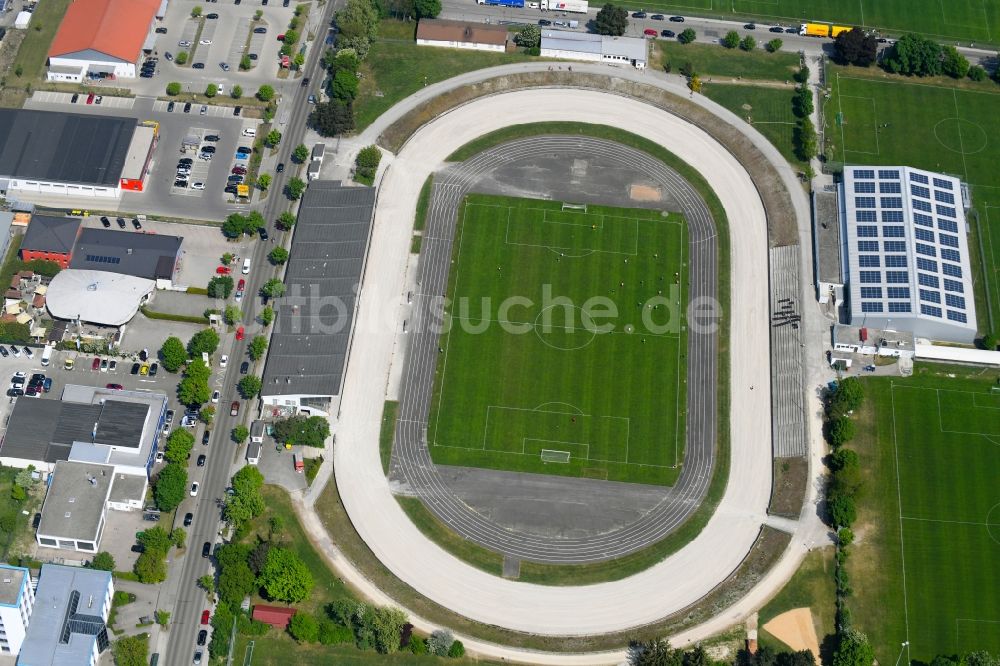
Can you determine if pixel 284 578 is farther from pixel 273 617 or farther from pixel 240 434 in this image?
pixel 240 434

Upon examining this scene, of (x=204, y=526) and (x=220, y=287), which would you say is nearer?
(x=204, y=526)

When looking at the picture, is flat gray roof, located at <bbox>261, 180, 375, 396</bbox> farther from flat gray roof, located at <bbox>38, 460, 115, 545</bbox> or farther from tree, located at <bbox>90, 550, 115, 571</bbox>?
tree, located at <bbox>90, 550, 115, 571</bbox>

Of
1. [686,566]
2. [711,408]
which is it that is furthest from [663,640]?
[711,408]

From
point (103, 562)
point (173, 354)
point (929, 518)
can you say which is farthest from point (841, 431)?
point (103, 562)

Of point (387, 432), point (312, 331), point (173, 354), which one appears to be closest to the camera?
point (387, 432)

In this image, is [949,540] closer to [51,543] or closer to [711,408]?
[711,408]
